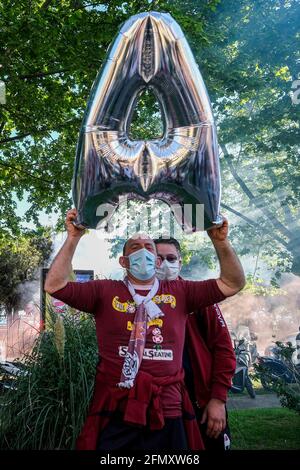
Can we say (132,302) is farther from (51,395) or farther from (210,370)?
(51,395)

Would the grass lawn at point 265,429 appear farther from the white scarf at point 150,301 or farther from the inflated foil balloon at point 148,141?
the inflated foil balloon at point 148,141

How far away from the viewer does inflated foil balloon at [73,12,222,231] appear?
6.55ft

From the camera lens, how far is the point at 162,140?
6.81 ft

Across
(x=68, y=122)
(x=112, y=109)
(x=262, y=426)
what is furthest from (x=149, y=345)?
(x=68, y=122)

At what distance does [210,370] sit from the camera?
234 centimetres

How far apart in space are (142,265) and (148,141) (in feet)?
1.91

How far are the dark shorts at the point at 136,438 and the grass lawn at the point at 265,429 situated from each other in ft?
11.1

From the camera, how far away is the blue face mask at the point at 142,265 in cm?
214

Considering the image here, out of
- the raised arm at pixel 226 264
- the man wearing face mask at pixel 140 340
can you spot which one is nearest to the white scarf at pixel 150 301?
the man wearing face mask at pixel 140 340

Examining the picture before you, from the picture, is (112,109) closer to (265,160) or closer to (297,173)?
(297,173)

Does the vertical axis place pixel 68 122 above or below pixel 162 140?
above
